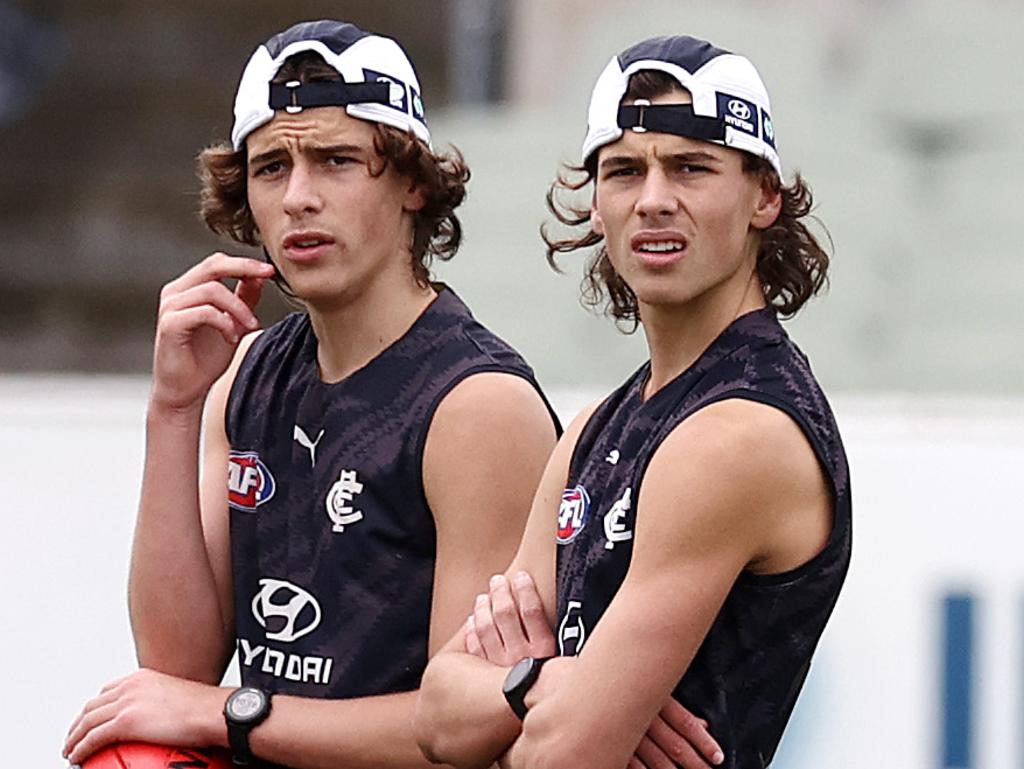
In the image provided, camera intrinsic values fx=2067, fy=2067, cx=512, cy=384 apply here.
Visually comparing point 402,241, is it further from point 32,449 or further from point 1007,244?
point 1007,244

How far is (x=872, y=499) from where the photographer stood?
5.10m

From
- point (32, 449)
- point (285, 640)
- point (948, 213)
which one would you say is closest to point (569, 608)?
point (285, 640)

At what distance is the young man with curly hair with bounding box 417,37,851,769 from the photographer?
8.32 ft

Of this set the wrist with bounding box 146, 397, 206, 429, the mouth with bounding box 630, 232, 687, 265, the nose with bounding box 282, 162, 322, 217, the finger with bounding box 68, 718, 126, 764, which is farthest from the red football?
the mouth with bounding box 630, 232, 687, 265

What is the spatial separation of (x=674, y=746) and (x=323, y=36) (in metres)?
1.21

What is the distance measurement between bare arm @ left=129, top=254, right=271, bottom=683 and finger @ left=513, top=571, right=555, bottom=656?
593mm

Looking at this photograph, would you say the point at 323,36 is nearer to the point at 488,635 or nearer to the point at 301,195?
the point at 301,195

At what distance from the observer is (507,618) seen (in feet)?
9.16

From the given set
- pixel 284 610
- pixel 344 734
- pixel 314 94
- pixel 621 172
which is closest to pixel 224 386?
pixel 284 610

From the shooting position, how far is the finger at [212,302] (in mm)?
3086

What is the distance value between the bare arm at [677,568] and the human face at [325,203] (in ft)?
2.29

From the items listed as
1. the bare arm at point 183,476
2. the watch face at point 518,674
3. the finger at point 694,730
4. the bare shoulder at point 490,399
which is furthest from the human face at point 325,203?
the finger at point 694,730

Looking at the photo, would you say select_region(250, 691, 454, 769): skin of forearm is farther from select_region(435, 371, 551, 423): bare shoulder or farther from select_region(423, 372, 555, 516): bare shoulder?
select_region(435, 371, 551, 423): bare shoulder

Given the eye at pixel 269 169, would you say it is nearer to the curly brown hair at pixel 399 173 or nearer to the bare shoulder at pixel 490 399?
the curly brown hair at pixel 399 173
